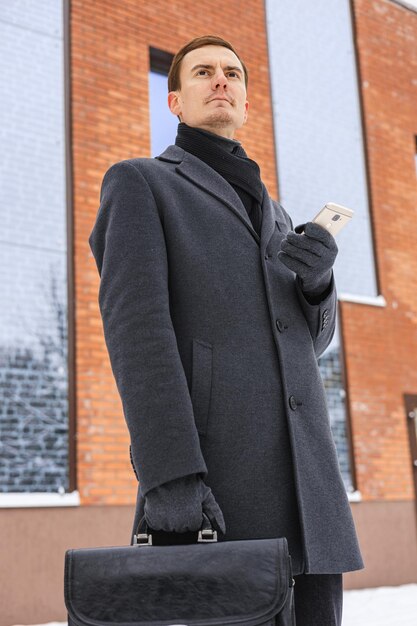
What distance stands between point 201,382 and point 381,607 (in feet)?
17.8

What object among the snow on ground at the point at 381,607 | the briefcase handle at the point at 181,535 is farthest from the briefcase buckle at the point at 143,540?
the snow on ground at the point at 381,607

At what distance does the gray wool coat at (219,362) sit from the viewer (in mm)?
1651

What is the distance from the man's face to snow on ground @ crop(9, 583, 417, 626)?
4.36 meters

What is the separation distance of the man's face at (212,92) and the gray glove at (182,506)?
912 millimetres

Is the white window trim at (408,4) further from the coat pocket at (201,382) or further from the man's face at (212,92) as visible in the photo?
the coat pocket at (201,382)

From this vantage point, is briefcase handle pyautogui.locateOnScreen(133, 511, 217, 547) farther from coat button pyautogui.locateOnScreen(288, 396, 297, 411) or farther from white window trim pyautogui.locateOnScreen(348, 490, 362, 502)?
white window trim pyautogui.locateOnScreen(348, 490, 362, 502)

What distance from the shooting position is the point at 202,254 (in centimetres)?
183

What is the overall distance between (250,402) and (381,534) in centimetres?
702

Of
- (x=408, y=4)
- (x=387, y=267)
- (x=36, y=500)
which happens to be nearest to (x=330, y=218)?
(x=36, y=500)

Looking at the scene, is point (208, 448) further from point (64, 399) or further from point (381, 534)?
point (381, 534)

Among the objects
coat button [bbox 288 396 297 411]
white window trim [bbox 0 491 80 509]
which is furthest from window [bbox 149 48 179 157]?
coat button [bbox 288 396 297 411]

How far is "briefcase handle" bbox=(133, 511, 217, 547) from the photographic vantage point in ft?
Result: 5.06

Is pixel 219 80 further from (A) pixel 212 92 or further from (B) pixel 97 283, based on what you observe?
(B) pixel 97 283

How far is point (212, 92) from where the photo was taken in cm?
206
